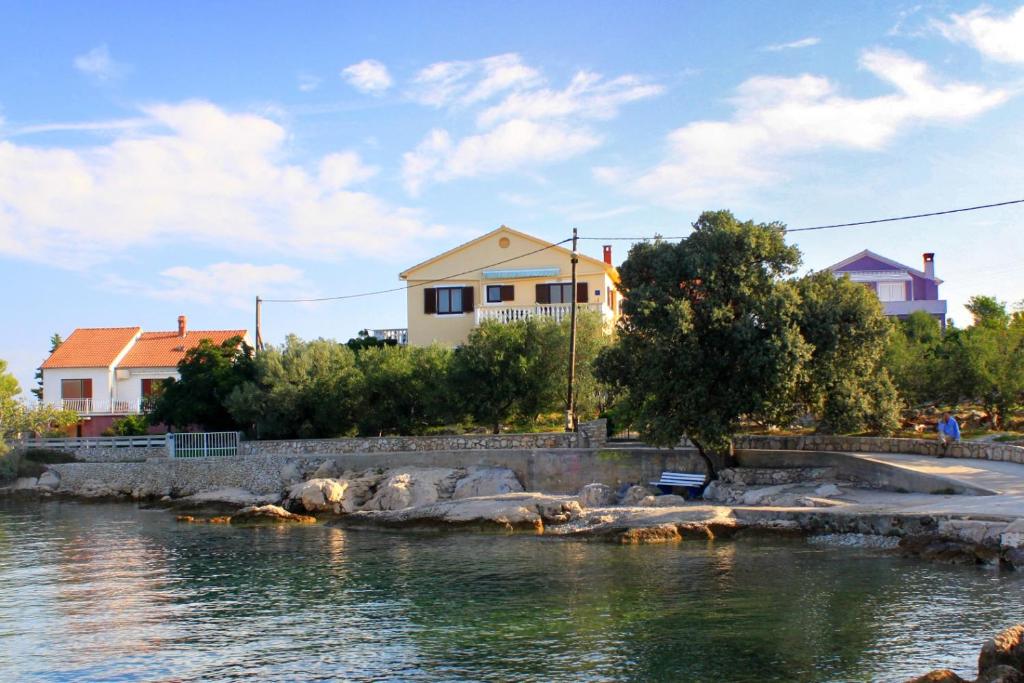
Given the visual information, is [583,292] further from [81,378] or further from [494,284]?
[81,378]

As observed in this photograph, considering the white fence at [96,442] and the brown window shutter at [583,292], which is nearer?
the white fence at [96,442]

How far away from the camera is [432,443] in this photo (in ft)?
128

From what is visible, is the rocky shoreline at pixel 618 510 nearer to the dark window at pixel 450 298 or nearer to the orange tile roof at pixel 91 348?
the dark window at pixel 450 298

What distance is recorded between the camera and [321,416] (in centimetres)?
4406

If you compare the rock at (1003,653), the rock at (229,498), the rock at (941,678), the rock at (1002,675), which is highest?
the rock at (1003,653)

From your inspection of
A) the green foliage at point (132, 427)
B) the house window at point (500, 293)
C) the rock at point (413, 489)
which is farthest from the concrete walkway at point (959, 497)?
the green foliage at point (132, 427)

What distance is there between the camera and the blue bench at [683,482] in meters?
33.0

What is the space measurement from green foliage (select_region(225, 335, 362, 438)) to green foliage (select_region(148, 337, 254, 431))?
1855mm

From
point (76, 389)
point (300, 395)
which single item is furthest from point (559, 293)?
point (76, 389)

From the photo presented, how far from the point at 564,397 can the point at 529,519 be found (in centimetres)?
1130

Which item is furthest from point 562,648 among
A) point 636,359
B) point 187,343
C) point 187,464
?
point 187,343

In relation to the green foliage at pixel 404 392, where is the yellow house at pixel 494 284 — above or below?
above

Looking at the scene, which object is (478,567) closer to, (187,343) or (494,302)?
(494,302)

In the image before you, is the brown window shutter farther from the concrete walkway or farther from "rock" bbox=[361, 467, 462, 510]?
the concrete walkway
